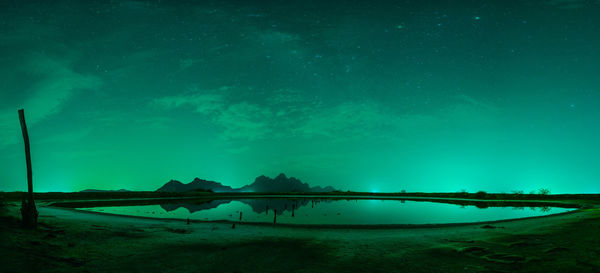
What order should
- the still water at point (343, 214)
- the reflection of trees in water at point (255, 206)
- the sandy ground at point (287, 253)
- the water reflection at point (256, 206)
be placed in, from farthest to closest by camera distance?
1. the reflection of trees in water at point (255, 206)
2. the water reflection at point (256, 206)
3. the still water at point (343, 214)
4. the sandy ground at point (287, 253)

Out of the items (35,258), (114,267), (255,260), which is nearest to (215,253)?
(255,260)

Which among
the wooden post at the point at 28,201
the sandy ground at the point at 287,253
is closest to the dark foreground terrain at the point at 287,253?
the sandy ground at the point at 287,253

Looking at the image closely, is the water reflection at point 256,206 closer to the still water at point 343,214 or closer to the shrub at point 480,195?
the still water at point 343,214

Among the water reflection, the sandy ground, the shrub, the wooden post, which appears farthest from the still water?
the shrub

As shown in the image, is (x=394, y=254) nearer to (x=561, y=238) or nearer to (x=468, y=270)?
(x=468, y=270)

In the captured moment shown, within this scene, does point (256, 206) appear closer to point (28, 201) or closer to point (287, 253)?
point (28, 201)

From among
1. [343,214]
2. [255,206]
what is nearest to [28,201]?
[343,214]

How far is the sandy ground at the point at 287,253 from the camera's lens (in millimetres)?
11383

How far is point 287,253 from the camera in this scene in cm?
1454

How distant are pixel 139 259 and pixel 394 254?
1041 centimetres

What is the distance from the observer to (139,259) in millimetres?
12758

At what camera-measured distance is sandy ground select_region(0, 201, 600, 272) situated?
1138 cm

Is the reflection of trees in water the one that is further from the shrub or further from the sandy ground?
the shrub

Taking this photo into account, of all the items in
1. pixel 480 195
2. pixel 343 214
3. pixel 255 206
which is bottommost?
pixel 255 206
